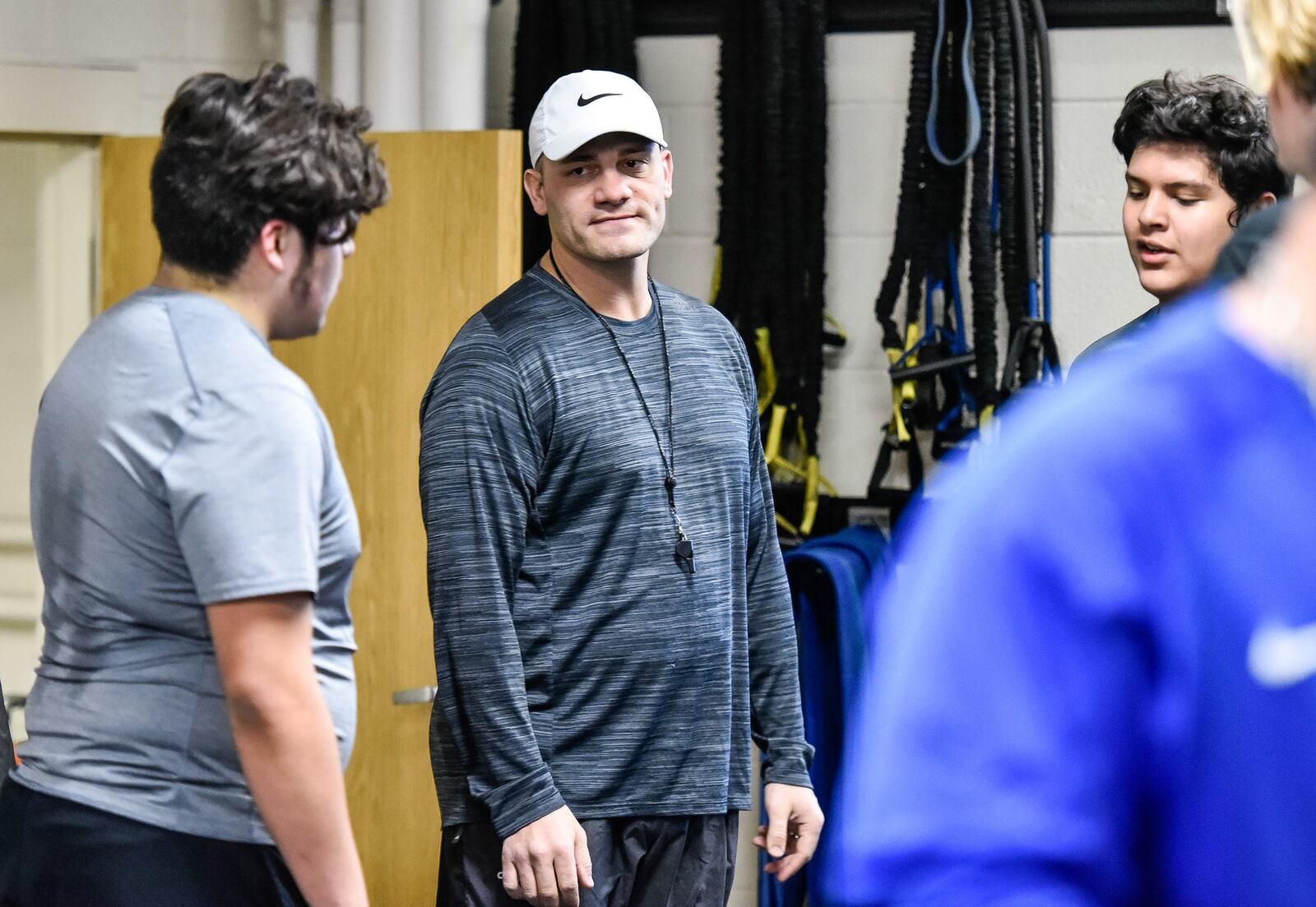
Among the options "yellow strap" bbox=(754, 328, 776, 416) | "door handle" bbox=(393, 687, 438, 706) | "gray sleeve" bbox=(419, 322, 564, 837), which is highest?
"yellow strap" bbox=(754, 328, 776, 416)

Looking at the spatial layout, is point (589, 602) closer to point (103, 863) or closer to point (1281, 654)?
point (103, 863)

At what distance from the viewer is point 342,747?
1.29m

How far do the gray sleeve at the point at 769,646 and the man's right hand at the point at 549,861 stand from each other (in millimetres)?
313

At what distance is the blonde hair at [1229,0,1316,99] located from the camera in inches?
21.7

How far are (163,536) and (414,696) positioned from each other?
1.46 m

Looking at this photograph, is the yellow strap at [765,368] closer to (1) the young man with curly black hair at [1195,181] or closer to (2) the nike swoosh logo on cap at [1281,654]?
(1) the young man with curly black hair at [1195,181]

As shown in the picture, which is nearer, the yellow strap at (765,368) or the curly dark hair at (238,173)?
the curly dark hair at (238,173)

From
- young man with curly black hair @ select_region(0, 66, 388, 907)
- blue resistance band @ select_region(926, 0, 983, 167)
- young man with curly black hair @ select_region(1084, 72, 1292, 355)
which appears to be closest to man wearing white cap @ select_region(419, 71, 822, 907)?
young man with curly black hair @ select_region(0, 66, 388, 907)

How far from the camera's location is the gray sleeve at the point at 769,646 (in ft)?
6.05

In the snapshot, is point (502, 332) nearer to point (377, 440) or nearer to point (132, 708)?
point (132, 708)

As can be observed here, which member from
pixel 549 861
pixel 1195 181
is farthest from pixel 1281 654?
pixel 1195 181

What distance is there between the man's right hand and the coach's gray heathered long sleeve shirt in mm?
17

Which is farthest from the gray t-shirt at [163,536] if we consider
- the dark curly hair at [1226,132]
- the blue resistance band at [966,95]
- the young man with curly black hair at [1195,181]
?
the blue resistance band at [966,95]

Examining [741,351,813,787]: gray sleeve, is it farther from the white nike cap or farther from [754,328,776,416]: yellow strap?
[754,328,776,416]: yellow strap
